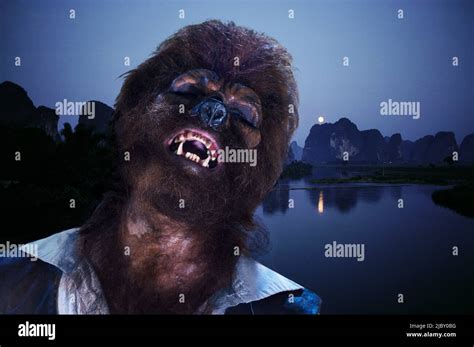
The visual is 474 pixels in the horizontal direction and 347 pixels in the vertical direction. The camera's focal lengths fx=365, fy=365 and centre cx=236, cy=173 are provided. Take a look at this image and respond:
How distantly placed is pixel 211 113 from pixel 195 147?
30 centimetres

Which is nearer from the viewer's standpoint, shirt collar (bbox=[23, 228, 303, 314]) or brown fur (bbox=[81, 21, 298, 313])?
shirt collar (bbox=[23, 228, 303, 314])

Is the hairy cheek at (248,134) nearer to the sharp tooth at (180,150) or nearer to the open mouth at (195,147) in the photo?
the open mouth at (195,147)

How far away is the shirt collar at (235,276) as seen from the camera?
260cm

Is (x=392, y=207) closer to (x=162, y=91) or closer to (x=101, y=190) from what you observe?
(x=162, y=91)

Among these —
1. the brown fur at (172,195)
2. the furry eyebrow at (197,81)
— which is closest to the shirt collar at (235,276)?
the brown fur at (172,195)

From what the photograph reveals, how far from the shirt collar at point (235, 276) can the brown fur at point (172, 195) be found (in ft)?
0.30

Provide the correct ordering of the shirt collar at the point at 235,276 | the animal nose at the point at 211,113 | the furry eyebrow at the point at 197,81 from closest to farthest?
the shirt collar at the point at 235,276 → the animal nose at the point at 211,113 → the furry eyebrow at the point at 197,81

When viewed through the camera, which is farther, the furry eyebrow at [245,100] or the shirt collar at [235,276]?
the furry eyebrow at [245,100]

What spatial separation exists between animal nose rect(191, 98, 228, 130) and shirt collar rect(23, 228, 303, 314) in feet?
3.95

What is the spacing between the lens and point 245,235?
3.36 metres

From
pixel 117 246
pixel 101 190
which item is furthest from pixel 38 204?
pixel 117 246

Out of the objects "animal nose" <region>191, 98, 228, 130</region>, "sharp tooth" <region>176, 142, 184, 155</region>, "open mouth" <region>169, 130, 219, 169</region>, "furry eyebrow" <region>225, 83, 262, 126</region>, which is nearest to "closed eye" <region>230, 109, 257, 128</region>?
"furry eyebrow" <region>225, 83, 262, 126</region>

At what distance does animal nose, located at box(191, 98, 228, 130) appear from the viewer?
2754 mm

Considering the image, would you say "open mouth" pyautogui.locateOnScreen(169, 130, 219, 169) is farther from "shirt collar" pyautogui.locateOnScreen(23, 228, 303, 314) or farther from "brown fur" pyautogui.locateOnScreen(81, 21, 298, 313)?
"shirt collar" pyautogui.locateOnScreen(23, 228, 303, 314)
